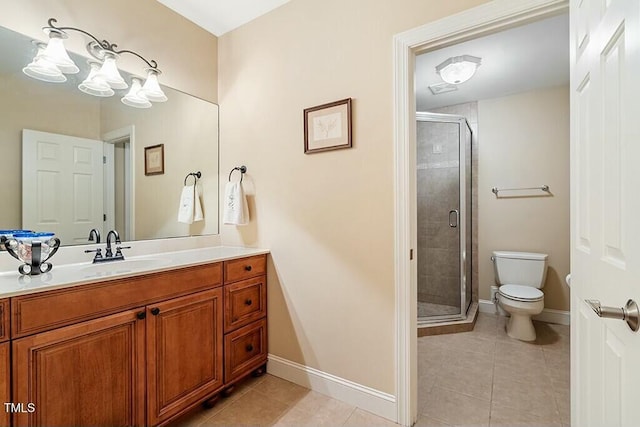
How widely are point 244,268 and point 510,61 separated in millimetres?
2670

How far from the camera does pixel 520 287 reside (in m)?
2.76

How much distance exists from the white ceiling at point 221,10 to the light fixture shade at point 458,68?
1304 mm

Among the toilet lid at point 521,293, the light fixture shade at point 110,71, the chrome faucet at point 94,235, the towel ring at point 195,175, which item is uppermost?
the light fixture shade at point 110,71

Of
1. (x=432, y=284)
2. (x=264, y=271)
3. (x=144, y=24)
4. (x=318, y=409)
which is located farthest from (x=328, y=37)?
(x=432, y=284)

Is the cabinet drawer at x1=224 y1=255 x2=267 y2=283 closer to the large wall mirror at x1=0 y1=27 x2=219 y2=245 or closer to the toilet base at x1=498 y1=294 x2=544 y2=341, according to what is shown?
the large wall mirror at x1=0 y1=27 x2=219 y2=245

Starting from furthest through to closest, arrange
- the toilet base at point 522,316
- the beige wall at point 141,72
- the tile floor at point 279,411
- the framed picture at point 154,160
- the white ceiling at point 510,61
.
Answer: the toilet base at point 522,316 → the white ceiling at point 510,61 → the framed picture at point 154,160 → the tile floor at point 279,411 → the beige wall at point 141,72

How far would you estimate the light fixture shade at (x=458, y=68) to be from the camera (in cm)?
228

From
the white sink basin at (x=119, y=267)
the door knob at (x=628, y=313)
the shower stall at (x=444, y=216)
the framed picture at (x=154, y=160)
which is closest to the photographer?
the door knob at (x=628, y=313)

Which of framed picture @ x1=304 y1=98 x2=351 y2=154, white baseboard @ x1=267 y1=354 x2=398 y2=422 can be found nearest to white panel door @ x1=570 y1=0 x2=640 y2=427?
white baseboard @ x1=267 y1=354 x2=398 y2=422

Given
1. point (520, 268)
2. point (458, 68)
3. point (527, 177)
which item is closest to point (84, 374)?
point (458, 68)

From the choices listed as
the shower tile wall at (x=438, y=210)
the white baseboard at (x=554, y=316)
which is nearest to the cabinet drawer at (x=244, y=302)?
the shower tile wall at (x=438, y=210)

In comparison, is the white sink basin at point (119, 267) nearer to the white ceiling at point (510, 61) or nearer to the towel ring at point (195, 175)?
the towel ring at point (195, 175)

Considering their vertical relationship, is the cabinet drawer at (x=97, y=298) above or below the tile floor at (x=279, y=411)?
above

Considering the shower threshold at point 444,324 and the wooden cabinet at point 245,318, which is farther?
→ the shower threshold at point 444,324
